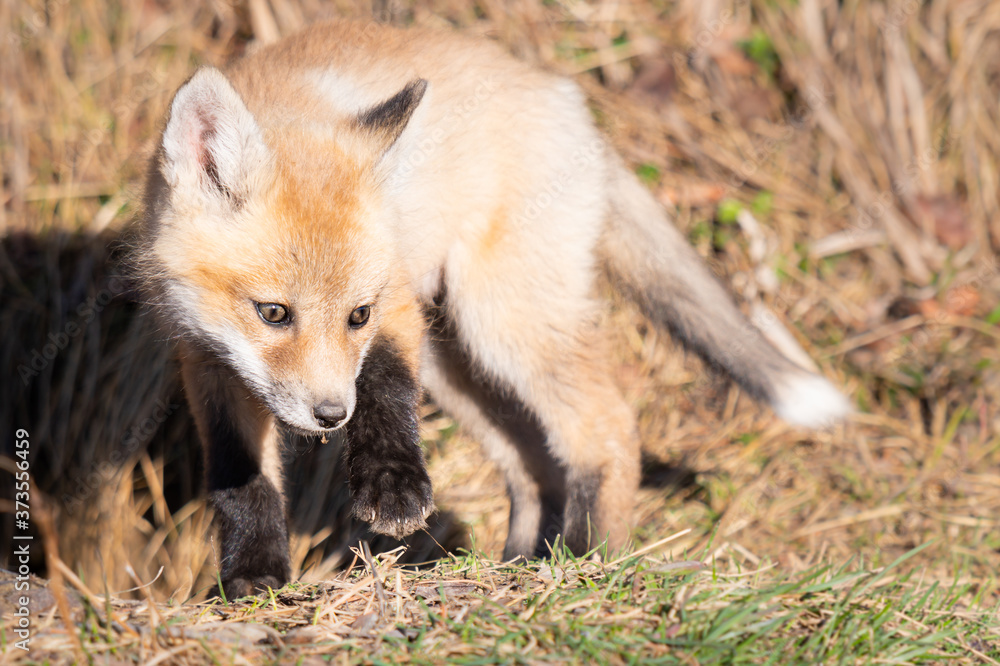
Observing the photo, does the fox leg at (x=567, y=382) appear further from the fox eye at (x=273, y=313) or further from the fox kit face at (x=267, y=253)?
the fox eye at (x=273, y=313)

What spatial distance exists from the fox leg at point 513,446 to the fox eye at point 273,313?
4.04ft

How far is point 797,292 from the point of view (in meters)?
4.66

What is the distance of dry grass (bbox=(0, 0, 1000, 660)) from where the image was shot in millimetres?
3943

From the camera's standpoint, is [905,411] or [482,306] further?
[905,411]

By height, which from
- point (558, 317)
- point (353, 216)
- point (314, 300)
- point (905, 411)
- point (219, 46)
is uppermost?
point (219, 46)

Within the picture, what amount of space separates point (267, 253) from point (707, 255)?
3.03 m

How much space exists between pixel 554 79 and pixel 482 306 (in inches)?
39.1

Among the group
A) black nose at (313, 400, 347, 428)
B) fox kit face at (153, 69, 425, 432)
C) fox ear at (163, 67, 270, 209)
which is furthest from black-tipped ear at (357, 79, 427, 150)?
black nose at (313, 400, 347, 428)

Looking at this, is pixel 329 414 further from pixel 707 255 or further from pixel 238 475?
pixel 707 255

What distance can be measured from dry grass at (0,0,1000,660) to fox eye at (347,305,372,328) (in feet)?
5.15

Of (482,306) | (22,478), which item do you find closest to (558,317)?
(482,306)

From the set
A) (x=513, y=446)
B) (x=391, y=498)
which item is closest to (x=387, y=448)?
(x=391, y=498)

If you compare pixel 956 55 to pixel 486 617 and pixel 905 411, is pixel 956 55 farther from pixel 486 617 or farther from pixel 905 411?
pixel 486 617

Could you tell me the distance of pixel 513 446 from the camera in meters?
3.66
